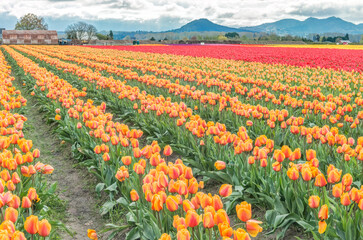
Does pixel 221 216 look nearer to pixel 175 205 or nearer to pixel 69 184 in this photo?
pixel 175 205

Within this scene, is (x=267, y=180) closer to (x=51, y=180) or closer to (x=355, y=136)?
(x=355, y=136)

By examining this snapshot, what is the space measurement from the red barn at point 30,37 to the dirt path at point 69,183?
306ft

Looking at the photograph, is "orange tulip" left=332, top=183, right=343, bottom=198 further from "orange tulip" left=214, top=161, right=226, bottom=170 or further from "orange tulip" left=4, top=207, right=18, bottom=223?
"orange tulip" left=4, top=207, right=18, bottom=223

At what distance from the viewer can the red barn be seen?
93.1 m

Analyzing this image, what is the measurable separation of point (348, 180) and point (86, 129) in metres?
5.35

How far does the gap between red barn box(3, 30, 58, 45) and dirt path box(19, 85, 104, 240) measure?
93374 millimetres

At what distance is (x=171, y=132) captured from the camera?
7312 millimetres

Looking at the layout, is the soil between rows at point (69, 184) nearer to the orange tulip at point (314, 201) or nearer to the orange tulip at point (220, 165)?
the orange tulip at point (220, 165)

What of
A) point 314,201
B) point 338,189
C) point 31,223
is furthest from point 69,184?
point 338,189

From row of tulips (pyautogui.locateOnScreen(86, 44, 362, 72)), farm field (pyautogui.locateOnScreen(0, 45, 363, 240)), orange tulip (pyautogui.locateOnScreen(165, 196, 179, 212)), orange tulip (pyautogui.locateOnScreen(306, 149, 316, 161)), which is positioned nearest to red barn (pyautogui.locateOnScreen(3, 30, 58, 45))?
row of tulips (pyautogui.locateOnScreen(86, 44, 362, 72))

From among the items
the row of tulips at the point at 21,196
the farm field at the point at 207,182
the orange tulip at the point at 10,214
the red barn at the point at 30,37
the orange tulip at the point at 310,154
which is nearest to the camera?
the row of tulips at the point at 21,196

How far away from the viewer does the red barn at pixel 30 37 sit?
3664 inches

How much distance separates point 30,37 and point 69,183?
101007 mm

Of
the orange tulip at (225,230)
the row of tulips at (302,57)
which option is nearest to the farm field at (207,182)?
the orange tulip at (225,230)
